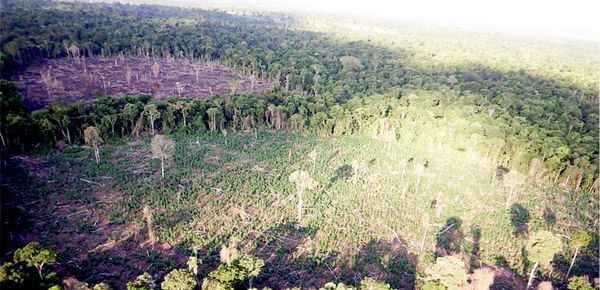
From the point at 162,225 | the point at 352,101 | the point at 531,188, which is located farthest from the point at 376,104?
the point at 162,225

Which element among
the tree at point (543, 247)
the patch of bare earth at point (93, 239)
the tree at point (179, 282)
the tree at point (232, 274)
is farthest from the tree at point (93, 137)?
the tree at point (543, 247)

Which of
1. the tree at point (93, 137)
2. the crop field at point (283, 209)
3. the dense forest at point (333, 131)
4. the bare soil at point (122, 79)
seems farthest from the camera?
the bare soil at point (122, 79)

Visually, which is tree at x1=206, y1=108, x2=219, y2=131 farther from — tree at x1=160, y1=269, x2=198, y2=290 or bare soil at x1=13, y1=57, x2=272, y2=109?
tree at x1=160, y1=269, x2=198, y2=290

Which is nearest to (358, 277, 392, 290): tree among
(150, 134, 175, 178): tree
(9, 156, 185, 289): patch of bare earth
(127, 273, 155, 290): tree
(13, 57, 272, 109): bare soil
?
(127, 273, 155, 290): tree

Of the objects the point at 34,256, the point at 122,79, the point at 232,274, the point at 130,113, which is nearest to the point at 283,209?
the point at 232,274

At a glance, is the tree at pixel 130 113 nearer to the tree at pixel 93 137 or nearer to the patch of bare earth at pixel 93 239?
the tree at pixel 93 137

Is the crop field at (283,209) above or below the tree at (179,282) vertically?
below

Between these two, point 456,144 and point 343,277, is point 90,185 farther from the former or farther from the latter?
point 456,144
